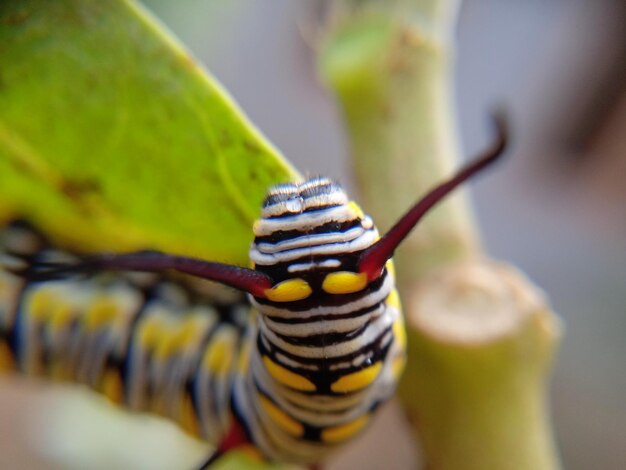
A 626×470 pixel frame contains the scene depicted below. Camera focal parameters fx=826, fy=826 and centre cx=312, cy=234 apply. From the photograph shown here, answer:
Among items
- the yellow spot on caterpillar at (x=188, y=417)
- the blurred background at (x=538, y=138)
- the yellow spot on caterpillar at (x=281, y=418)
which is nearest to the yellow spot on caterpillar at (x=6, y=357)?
the yellow spot on caterpillar at (x=188, y=417)

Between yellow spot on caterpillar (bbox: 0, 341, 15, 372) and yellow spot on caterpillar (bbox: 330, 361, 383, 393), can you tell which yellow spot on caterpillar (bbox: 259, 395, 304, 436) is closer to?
yellow spot on caterpillar (bbox: 330, 361, 383, 393)

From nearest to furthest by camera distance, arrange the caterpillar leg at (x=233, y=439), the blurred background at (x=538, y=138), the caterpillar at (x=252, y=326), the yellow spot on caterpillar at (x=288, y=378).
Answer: the caterpillar at (x=252, y=326) < the yellow spot on caterpillar at (x=288, y=378) < the caterpillar leg at (x=233, y=439) < the blurred background at (x=538, y=138)

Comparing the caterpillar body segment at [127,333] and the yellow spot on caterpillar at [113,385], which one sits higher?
the caterpillar body segment at [127,333]

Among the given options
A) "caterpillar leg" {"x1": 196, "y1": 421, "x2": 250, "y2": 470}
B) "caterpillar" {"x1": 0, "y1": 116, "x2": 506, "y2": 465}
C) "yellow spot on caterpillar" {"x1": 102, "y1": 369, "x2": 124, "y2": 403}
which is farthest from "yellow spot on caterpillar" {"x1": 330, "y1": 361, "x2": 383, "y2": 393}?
"yellow spot on caterpillar" {"x1": 102, "y1": 369, "x2": 124, "y2": 403}

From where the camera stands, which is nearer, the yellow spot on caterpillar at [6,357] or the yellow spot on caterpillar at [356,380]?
the yellow spot on caterpillar at [356,380]

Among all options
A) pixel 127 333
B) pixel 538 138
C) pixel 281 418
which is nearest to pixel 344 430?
pixel 281 418

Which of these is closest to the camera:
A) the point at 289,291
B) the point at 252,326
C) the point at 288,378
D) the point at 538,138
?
the point at 289,291

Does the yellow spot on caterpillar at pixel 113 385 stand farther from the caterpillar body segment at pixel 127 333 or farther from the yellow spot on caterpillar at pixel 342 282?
the yellow spot on caterpillar at pixel 342 282

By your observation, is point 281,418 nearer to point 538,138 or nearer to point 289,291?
point 289,291
